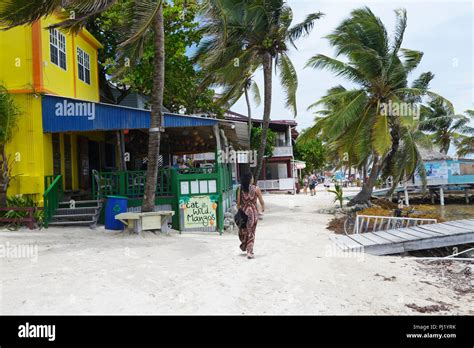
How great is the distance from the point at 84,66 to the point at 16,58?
3.89 meters

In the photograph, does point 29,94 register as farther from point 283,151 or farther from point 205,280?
point 283,151

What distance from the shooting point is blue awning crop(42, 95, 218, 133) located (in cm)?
1120

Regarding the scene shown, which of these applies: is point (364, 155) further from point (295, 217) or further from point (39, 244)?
point (39, 244)

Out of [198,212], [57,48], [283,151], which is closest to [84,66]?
[57,48]

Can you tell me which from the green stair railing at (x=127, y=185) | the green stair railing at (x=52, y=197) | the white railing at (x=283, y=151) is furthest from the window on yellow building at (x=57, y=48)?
the white railing at (x=283, y=151)

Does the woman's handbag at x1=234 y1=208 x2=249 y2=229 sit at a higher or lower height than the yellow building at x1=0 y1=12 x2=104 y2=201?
lower

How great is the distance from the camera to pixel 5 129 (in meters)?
10.4

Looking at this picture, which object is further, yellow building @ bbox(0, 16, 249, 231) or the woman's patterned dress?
yellow building @ bbox(0, 16, 249, 231)

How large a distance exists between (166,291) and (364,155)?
13682mm

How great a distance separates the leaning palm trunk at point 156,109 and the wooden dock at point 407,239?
483cm

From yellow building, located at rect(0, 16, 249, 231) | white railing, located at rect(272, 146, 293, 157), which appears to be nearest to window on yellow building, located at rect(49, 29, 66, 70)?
yellow building, located at rect(0, 16, 249, 231)

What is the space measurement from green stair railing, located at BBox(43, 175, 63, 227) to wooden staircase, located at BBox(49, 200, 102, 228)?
143 millimetres

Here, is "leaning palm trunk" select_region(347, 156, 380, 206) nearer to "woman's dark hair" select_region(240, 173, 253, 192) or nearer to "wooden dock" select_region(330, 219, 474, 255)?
"wooden dock" select_region(330, 219, 474, 255)
